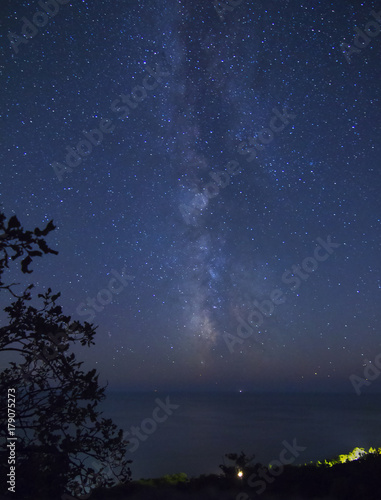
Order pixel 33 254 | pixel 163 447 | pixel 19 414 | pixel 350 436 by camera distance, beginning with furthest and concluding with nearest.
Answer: pixel 350 436
pixel 163 447
pixel 19 414
pixel 33 254

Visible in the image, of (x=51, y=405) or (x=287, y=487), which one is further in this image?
(x=287, y=487)

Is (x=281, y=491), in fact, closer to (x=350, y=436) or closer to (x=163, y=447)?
(x=163, y=447)

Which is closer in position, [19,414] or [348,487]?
[19,414]

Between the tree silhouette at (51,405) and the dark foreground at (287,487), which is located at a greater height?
the tree silhouette at (51,405)

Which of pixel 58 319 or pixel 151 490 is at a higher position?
pixel 58 319

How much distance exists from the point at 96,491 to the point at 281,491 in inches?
177

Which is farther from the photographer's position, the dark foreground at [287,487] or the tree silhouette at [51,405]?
the dark foreground at [287,487]

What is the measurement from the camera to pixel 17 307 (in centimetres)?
454

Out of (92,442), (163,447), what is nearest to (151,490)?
Answer: (92,442)

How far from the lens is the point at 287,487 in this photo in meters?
7.84

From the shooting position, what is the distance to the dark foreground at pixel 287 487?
22.4 ft

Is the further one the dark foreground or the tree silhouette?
the dark foreground

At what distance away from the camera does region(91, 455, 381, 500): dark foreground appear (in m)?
6.82

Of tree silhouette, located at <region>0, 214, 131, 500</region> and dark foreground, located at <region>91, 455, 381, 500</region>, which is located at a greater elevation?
tree silhouette, located at <region>0, 214, 131, 500</region>
